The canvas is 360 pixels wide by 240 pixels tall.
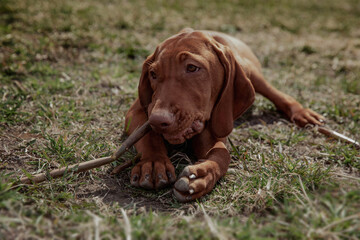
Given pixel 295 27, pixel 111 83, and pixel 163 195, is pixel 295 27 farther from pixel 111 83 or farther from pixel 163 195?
pixel 163 195

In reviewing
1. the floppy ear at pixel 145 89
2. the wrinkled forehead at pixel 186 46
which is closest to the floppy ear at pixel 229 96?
the wrinkled forehead at pixel 186 46

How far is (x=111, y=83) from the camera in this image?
5.02m

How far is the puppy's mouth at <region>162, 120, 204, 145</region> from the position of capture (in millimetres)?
2943

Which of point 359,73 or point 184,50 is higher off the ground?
point 184,50

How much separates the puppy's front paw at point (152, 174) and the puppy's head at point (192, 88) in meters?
0.22

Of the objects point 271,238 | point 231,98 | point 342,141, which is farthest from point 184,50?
point 342,141

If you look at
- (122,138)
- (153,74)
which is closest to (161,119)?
(153,74)

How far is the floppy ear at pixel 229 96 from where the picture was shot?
3275 mm

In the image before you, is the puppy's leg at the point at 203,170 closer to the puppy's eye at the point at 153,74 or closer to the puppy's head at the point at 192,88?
the puppy's head at the point at 192,88

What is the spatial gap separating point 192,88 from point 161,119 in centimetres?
43

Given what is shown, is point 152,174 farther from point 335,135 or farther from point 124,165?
point 335,135

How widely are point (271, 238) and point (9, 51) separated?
4.67 m

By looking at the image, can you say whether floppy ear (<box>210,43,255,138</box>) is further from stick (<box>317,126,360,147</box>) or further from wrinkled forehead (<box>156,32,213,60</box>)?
stick (<box>317,126,360,147</box>)

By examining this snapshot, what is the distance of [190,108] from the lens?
2939 millimetres
